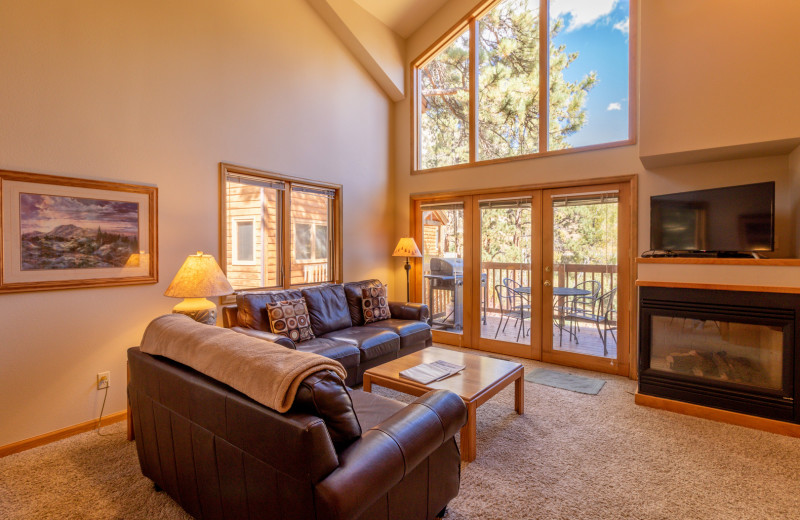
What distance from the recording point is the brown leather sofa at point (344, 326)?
3.28 metres

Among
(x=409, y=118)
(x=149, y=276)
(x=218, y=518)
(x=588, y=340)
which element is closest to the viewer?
(x=218, y=518)

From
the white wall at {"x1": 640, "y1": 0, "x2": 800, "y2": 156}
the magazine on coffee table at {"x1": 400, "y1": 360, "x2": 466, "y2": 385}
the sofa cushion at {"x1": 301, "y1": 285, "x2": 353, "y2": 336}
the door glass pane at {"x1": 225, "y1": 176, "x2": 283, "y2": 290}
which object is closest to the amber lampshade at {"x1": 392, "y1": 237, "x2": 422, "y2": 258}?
the sofa cushion at {"x1": 301, "y1": 285, "x2": 353, "y2": 336}

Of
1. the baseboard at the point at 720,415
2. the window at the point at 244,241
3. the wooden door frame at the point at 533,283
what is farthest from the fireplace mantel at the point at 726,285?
the window at the point at 244,241

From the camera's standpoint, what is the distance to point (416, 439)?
1451 millimetres

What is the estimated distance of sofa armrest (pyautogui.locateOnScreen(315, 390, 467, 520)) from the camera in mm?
1132

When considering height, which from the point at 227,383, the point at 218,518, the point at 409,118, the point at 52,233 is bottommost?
the point at 218,518

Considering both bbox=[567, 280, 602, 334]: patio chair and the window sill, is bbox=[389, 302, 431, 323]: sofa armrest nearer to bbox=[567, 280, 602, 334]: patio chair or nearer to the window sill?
bbox=[567, 280, 602, 334]: patio chair

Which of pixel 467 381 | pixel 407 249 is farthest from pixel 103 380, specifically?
pixel 407 249

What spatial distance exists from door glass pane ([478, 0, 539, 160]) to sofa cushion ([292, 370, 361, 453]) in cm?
393

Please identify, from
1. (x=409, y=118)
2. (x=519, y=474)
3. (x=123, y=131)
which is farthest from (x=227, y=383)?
(x=409, y=118)

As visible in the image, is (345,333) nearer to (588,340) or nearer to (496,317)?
(496,317)

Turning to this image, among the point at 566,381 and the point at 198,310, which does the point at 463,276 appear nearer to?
the point at 566,381

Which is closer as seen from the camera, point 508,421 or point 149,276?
point 508,421

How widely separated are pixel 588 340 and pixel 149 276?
4.27m
